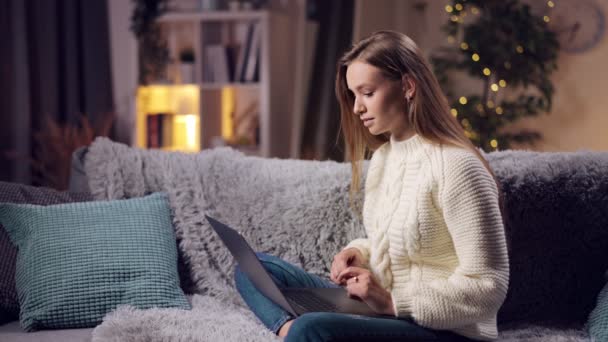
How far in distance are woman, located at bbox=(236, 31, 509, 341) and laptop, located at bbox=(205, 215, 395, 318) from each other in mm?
49

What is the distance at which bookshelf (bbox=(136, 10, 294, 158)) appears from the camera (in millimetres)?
4094

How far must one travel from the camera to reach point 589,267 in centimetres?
183

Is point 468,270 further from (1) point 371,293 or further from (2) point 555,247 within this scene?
(2) point 555,247

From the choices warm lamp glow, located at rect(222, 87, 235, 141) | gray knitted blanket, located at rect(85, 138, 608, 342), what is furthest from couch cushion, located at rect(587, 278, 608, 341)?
warm lamp glow, located at rect(222, 87, 235, 141)

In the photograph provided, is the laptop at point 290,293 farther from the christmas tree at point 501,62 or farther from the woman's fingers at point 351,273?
the christmas tree at point 501,62

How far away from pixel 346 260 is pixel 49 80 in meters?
2.98

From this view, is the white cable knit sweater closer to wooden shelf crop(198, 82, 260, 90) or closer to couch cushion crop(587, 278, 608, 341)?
couch cushion crop(587, 278, 608, 341)

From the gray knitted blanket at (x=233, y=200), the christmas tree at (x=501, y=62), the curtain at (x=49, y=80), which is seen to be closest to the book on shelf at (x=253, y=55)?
the curtain at (x=49, y=80)

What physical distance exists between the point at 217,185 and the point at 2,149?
2285 mm

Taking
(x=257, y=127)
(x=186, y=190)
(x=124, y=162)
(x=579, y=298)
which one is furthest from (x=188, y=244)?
(x=257, y=127)

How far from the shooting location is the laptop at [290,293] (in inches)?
57.7

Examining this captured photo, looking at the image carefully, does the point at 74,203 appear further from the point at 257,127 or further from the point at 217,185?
the point at 257,127

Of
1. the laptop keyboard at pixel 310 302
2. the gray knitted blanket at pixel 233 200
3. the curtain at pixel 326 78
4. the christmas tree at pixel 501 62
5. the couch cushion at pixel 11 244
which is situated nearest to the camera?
the laptop keyboard at pixel 310 302

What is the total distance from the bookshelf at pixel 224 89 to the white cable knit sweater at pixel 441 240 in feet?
8.40
